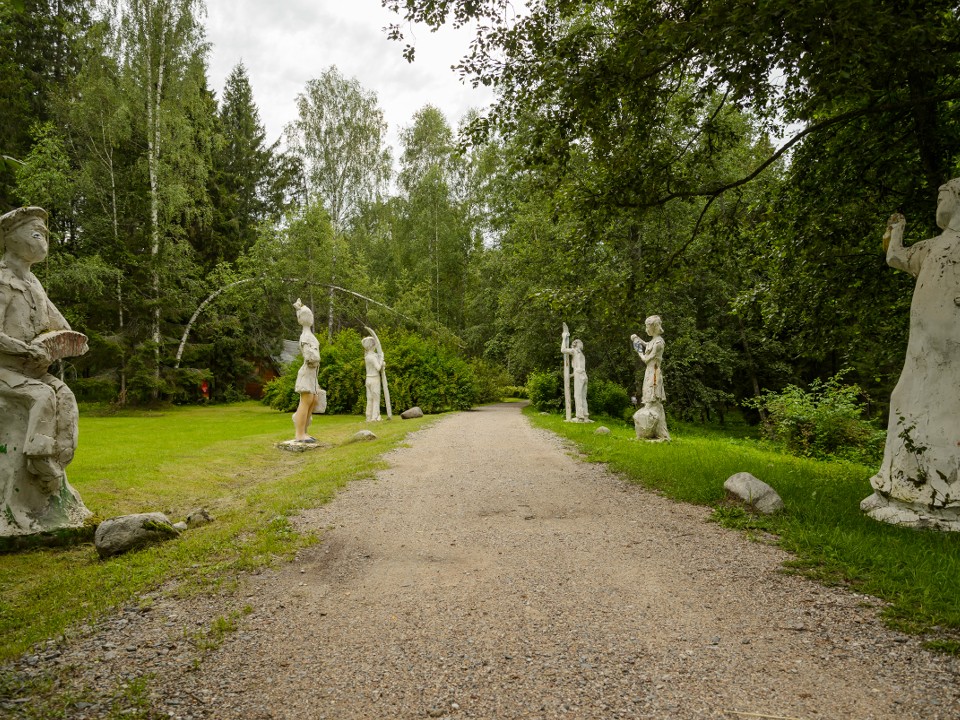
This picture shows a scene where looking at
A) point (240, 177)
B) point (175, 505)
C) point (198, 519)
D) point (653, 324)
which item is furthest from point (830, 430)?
point (240, 177)

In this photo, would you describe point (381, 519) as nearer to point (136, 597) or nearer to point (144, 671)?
point (136, 597)

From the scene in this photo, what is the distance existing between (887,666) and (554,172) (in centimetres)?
610

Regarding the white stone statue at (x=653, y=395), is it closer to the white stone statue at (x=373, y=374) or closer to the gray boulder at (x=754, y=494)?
the gray boulder at (x=754, y=494)

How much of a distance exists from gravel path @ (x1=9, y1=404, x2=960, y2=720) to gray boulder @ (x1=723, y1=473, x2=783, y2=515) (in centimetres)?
75

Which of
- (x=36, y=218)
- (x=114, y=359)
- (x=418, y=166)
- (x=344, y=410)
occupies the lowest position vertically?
(x=344, y=410)

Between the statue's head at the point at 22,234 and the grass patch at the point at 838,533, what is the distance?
730 centimetres

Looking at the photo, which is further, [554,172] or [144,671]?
[554,172]

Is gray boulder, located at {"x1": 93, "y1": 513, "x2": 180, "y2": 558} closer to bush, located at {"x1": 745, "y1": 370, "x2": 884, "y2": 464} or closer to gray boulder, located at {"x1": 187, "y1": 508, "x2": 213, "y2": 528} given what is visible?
gray boulder, located at {"x1": 187, "y1": 508, "x2": 213, "y2": 528}

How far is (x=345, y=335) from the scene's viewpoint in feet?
72.0

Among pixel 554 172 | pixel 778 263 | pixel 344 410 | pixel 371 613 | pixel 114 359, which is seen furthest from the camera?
pixel 344 410

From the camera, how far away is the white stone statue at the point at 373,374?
17156 mm

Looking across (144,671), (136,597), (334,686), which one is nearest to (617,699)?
(334,686)

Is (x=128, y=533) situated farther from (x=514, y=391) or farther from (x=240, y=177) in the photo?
(x=240, y=177)

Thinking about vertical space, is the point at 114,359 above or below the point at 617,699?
above
